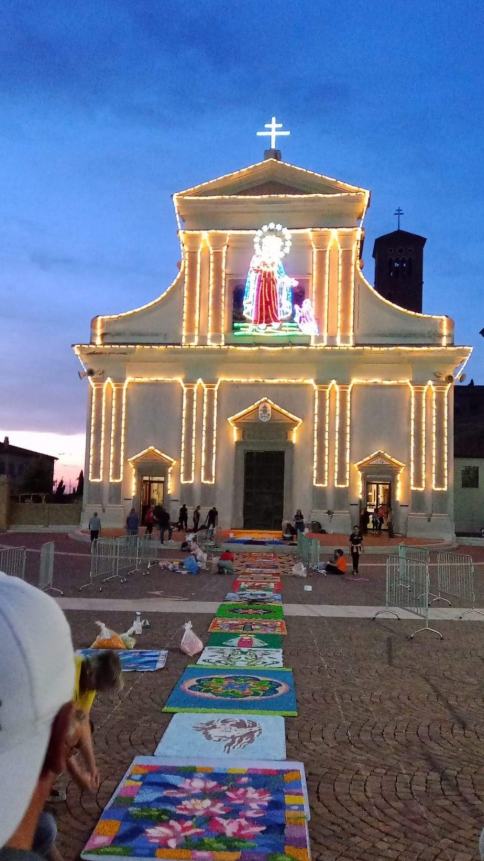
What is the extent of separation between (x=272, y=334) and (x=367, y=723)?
2711 centimetres

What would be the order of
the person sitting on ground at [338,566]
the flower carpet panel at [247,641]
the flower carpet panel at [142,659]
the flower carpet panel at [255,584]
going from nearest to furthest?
the flower carpet panel at [142,659], the flower carpet panel at [247,641], the flower carpet panel at [255,584], the person sitting on ground at [338,566]

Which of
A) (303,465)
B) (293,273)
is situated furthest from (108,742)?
(293,273)

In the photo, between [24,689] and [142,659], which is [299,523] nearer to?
[142,659]

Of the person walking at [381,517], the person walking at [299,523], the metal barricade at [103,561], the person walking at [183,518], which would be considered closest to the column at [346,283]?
the person walking at [381,517]

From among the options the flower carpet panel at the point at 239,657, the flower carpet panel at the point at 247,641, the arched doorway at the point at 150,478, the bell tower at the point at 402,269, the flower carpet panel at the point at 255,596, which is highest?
the bell tower at the point at 402,269

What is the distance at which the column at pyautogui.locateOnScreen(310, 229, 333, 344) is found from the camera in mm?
33344

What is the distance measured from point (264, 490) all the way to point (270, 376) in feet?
17.7

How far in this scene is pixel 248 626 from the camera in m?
12.4

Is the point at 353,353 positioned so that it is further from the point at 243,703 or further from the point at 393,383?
the point at 243,703

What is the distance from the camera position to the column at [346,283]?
33281 mm

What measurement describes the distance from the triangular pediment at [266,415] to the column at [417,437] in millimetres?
5239

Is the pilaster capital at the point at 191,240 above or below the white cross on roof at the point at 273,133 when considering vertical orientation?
below

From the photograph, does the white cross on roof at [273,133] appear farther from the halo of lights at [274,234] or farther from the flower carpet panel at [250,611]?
the flower carpet panel at [250,611]

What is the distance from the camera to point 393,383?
3319cm
